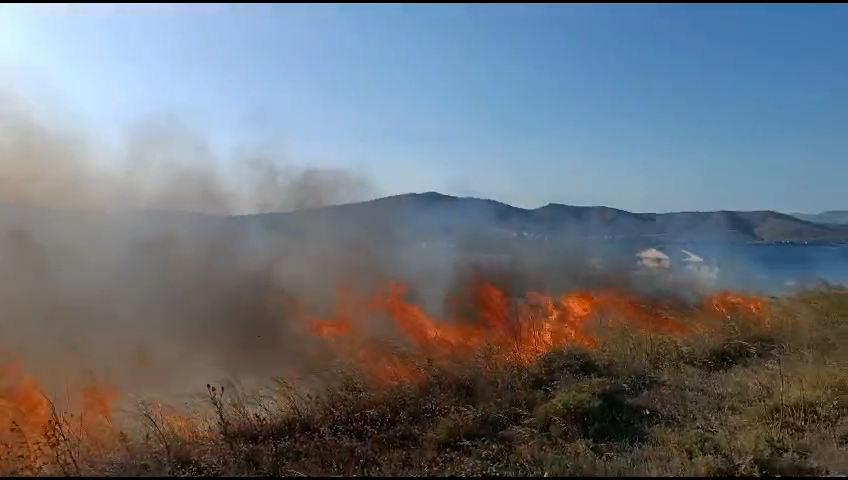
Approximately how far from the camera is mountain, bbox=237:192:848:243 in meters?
25.7

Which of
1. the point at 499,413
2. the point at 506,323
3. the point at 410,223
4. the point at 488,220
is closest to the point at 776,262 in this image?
the point at 488,220

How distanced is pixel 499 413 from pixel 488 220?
884 inches

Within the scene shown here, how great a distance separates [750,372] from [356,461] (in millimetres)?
9268

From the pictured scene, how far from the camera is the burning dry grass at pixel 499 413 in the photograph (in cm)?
744

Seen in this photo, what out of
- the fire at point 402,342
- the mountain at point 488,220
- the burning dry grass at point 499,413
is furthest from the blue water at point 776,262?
the burning dry grass at point 499,413

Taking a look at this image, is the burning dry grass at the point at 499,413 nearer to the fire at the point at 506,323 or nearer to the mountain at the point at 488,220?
the fire at the point at 506,323

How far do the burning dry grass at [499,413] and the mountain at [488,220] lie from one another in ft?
34.1

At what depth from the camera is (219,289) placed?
20297mm

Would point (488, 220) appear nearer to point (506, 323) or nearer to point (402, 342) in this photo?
point (506, 323)

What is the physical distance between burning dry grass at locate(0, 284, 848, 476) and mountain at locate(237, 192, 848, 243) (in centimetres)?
1040

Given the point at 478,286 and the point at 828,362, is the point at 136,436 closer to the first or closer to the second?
the point at 478,286

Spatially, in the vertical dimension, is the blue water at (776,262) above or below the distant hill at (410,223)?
below

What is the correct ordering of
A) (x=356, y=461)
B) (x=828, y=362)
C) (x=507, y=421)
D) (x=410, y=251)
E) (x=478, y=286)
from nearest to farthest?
1. (x=356, y=461)
2. (x=507, y=421)
3. (x=828, y=362)
4. (x=478, y=286)
5. (x=410, y=251)

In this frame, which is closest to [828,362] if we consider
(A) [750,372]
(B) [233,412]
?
(A) [750,372]
